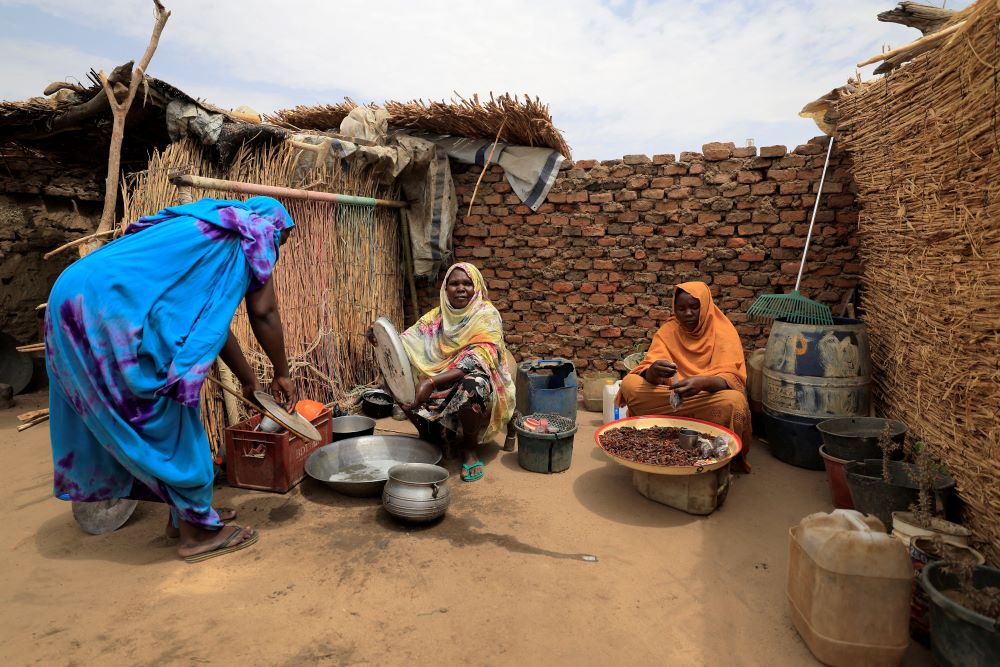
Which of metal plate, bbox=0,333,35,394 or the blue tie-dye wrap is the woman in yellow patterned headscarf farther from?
metal plate, bbox=0,333,35,394

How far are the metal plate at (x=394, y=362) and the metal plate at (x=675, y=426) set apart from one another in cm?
131

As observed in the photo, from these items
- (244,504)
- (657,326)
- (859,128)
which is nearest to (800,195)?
(859,128)

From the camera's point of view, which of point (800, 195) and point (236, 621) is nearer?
point (236, 621)

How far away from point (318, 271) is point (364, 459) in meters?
1.84

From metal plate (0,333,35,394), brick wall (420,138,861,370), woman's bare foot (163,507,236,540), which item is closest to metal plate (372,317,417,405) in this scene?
woman's bare foot (163,507,236,540)

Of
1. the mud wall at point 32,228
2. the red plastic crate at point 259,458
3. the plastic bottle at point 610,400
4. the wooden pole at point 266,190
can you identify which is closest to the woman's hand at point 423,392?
the red plastic crate at point 259,458

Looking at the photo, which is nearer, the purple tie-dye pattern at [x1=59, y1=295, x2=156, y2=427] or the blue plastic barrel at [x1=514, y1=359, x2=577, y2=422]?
the purple tie-dye pattern at [x1=59, y1=295, x2=156, y2=427]

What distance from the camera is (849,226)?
4941mm

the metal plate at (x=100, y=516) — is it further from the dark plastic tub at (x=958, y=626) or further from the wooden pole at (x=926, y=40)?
the wooden pole at (x=926, y=40)

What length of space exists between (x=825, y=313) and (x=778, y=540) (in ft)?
7.62

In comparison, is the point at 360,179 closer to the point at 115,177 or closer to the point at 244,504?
the point at 115,177

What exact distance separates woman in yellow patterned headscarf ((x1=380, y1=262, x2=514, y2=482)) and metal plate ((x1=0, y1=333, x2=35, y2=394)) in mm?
4323

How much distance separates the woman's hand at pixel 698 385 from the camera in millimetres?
3719

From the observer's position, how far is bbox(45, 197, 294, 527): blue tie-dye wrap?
7.72 ft
